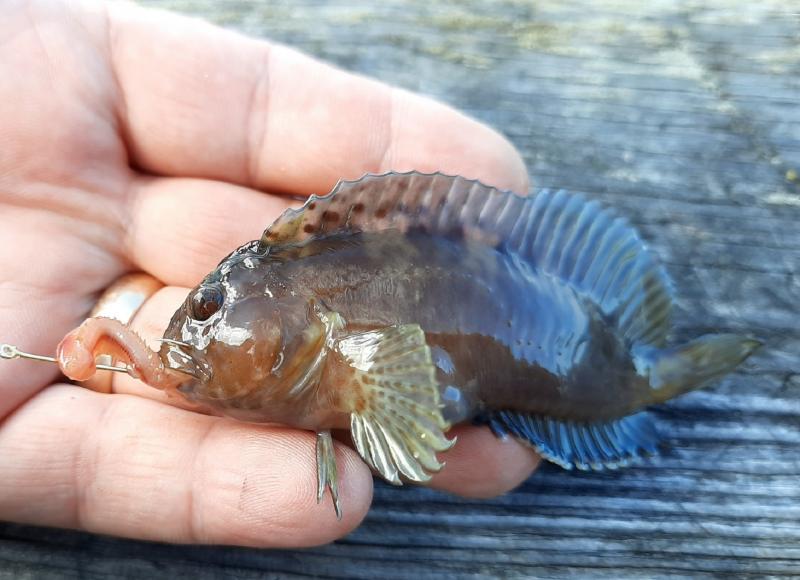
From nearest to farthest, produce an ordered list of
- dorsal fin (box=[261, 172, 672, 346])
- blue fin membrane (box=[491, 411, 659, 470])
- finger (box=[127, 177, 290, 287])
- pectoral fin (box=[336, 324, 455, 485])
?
pectoral fin (box=[336, 324, 455, 485]), dorsal fin (box=[261, 172, 672, 346]), blue fin membrane (box=[491, 411, 659, 470]), finger (box=[127, 177, 290, 287])

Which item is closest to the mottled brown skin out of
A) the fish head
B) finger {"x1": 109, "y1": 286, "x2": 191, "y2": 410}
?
the fish head

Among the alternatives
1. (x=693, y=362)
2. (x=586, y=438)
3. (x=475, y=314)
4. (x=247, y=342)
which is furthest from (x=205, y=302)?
(x=693, y=362)

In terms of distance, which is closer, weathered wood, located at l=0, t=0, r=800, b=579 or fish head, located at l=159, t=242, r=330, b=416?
fish head, located at l=159, t=242, r=330, b=416

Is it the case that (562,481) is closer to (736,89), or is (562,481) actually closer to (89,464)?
(89,464)

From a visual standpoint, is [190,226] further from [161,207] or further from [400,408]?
[400,408]

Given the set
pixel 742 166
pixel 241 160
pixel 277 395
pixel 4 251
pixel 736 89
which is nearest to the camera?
pixel 277 395

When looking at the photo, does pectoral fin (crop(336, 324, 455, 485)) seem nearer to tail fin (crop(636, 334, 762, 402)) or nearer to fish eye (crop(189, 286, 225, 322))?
fish eye (crop(189, 286, 225, 322))

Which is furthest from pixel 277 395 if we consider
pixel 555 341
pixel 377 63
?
pixel 377 63
